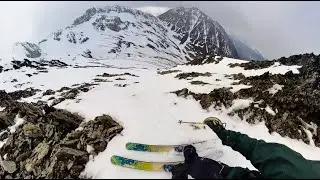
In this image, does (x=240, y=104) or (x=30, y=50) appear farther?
(x=30, y=50)

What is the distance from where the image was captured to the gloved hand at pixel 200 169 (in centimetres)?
928

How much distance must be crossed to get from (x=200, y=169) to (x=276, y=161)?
69.2 inches

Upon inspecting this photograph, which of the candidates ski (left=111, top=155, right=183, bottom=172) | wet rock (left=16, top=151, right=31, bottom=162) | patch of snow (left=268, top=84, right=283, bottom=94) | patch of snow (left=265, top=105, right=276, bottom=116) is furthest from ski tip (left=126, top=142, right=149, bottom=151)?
patch of snow (left=268, top=84, right=283, bottom=94)

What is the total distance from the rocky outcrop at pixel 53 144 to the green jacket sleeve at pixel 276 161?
519cm

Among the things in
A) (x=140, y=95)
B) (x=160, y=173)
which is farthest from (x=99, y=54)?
(x=160, y=173)

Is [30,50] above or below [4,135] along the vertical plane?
below

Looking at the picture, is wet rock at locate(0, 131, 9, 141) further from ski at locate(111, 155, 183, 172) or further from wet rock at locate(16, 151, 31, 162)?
ski at locate(111, 155, 183, 172)

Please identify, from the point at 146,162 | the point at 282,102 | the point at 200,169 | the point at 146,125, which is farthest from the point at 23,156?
the point at 282,102

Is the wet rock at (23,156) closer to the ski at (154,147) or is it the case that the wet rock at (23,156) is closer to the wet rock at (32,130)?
the wet rock at (32,130)

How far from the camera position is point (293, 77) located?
78.8 feet

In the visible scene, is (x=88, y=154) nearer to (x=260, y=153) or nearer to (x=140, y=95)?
(x=260, y=153)

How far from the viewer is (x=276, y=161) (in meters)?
8.82

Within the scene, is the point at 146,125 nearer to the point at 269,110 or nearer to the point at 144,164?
the point at 144,164

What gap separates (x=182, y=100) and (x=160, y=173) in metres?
11.8
